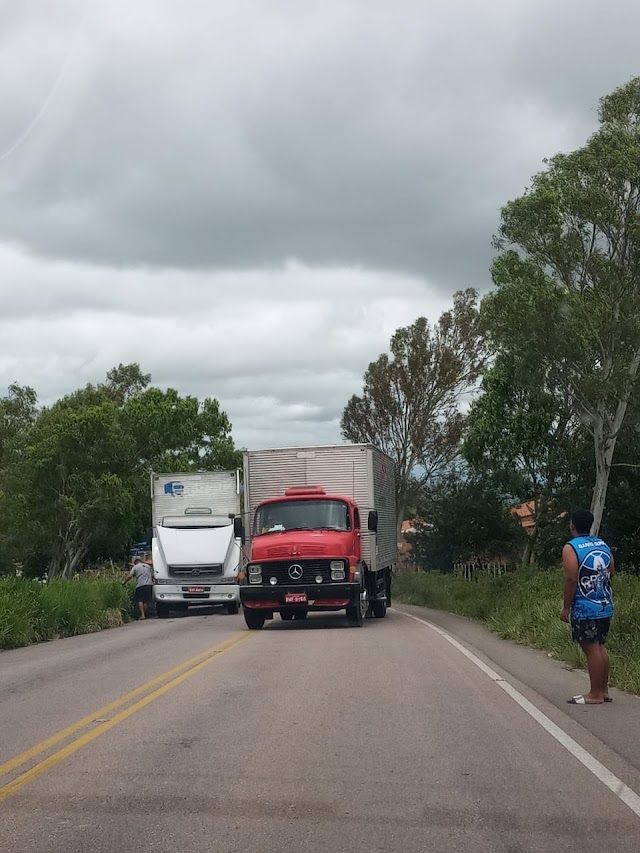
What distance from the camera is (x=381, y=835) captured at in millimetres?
5316

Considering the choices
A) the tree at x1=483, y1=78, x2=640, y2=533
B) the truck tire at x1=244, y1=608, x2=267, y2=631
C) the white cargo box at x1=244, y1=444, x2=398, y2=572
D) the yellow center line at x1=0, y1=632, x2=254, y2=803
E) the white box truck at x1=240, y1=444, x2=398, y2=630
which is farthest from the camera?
the tree at x1=483, y1=78, x2=640, y2=533

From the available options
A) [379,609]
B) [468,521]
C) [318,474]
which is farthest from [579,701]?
[468,521]

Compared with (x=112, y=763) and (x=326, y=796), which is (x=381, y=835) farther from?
(x=112, y=763)

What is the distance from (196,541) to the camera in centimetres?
2741

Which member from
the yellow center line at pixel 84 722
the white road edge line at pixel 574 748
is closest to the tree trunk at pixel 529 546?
the yellow center line at pixel 84 722

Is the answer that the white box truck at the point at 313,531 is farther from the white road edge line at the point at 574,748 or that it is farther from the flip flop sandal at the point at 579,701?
the flip flop sandal at the point at 579,701

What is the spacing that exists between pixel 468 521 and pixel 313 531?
32.1 meters

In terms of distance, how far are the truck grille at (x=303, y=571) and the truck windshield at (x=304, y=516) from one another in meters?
1.03

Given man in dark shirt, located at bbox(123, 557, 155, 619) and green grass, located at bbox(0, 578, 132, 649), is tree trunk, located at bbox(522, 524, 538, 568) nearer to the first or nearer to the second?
man in dark shirt, located at bbox(123, 557, 155, 619)

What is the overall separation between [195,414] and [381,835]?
1896 inches

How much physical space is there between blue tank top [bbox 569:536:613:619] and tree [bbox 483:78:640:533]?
79.5ft

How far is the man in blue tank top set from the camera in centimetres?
945

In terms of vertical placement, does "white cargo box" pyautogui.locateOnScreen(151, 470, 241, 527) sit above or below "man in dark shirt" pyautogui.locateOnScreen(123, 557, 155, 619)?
above

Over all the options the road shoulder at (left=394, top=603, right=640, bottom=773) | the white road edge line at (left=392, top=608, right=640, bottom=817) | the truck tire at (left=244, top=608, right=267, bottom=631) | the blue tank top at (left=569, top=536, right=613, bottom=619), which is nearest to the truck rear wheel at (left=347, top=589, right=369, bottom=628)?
the truck tire at (left=244, top=608, right=267, bottom=631)
